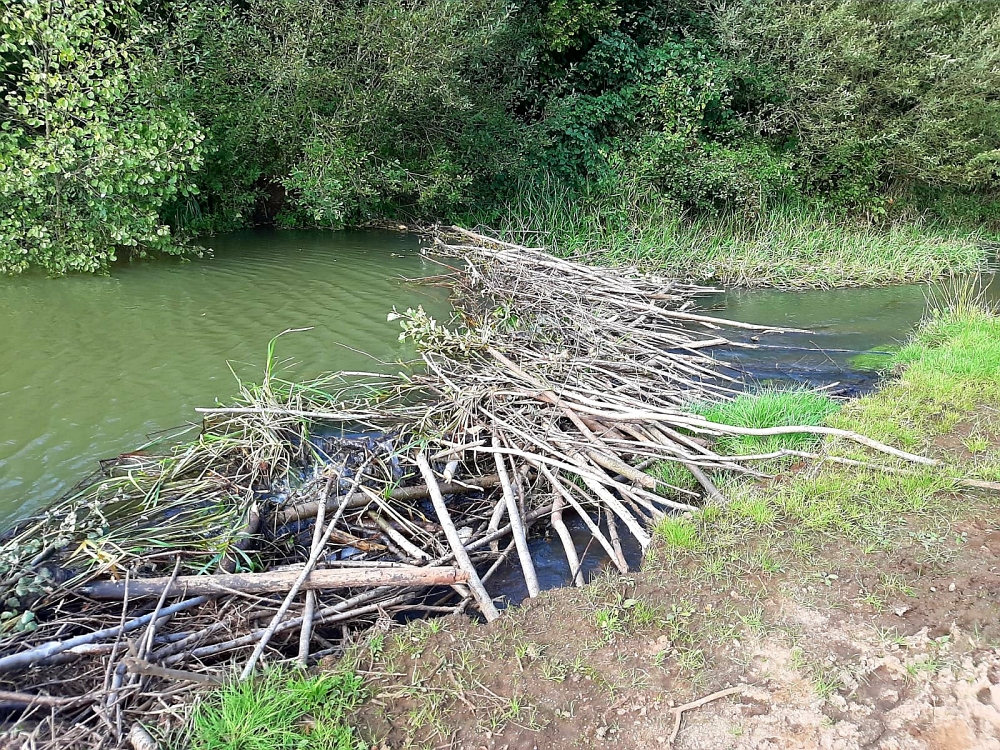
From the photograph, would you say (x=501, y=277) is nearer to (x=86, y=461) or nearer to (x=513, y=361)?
(x=513, y=361)

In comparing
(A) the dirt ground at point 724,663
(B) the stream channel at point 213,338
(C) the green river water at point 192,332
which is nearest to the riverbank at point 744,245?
(B) the stream channel at point 213,338

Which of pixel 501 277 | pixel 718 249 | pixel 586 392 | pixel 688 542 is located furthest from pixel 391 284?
pixel 688 542

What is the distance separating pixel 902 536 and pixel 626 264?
21.8 feet

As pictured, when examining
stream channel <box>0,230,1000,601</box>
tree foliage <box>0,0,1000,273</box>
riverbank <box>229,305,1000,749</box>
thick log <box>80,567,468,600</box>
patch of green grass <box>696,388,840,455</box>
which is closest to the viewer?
riverbank <box>229,305,1000,749</box>

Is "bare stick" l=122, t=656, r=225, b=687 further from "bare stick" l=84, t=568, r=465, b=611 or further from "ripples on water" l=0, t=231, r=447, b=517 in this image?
"ripples on water" l=0, t=231, r=447, b=517

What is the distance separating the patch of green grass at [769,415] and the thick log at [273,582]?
2.21 m

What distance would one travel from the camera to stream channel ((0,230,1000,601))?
458cm

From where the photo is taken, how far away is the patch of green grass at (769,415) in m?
4.15

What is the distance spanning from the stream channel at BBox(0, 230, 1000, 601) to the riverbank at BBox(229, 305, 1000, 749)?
648 millimetres

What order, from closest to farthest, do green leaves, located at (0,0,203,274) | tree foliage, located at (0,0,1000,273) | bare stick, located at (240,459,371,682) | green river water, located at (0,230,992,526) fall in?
1. bare stick, located at (240,459,371,682)
2. green river water, located at (0,230,992,526)
3. green leaves, located at (0,0,203,274)
4. tree foliage, located at (0,0,1000,273)

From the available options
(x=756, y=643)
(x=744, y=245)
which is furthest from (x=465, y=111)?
(x=756, y=643)

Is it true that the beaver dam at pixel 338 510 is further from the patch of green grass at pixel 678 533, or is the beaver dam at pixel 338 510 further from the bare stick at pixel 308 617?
the patch of green grass at pixel 678 533

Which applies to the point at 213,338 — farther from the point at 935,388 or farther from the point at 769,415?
the point at 935,388

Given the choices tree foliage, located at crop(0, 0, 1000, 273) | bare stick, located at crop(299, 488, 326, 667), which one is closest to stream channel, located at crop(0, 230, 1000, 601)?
tree foliage, located at crop(0, 0, 1000, 273)
